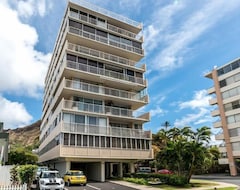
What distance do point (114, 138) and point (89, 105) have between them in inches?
212

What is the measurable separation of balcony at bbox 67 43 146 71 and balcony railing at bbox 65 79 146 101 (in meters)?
4.28

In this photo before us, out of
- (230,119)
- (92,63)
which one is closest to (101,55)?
(92,63)

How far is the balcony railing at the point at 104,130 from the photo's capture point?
89.9 feet

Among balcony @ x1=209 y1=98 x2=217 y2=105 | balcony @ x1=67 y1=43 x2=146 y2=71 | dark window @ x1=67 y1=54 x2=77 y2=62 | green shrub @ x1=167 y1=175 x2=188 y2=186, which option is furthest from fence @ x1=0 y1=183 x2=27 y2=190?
balcony @ x1=209 y1=98 x2=217 y2=105

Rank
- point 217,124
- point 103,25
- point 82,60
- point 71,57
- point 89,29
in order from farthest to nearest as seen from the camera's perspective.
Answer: point 217,124 < point 103,25 < point 89,29 < point 82,60 < point 71,57

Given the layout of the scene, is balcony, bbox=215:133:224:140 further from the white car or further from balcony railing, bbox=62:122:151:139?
the white car

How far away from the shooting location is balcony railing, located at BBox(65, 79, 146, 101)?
30.2 metres

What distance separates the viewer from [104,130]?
97.6ft

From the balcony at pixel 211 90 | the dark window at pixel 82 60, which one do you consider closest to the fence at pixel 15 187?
the dark window at pixel 82 60

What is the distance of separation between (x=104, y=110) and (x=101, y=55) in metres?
8.16

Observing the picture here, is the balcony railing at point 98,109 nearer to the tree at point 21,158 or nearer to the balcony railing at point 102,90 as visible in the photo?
the balcony railing at point 102,90

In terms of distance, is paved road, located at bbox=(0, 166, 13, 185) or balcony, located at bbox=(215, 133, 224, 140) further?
balcony, located at bbox=(215, 133, 224, 140)

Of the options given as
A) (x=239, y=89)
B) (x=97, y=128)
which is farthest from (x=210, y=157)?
(x=239, y=89)

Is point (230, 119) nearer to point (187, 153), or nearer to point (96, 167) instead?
point (187, 153)
